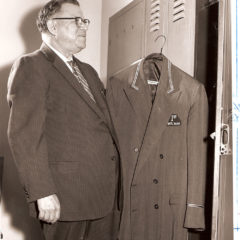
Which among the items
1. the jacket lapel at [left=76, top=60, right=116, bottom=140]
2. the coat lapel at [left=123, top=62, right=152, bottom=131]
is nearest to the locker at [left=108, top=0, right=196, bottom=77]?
the coat lapel at [left=123, top=62, right=152, bottom=131]

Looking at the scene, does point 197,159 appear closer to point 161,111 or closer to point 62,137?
point 161,111

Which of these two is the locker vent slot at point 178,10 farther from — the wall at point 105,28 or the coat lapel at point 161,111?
the wall at point 105,28

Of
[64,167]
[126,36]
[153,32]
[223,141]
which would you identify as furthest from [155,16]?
[64,167]

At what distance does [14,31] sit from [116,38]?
96 centimetres

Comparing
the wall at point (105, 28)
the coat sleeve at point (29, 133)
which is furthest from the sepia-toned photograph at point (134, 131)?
the wall at point (105, 28)

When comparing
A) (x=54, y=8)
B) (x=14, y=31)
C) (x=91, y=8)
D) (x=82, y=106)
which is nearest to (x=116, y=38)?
(x=91, y=8)

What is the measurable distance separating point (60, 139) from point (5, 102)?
1695mm

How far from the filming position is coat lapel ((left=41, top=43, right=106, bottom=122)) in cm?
202

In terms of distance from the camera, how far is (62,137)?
1959 mm

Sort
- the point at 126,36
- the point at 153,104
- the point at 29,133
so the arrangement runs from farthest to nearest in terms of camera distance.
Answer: the point at 126,36, the point at 153,104, the point at 29,133

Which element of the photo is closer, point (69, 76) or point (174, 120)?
point (69, 76)

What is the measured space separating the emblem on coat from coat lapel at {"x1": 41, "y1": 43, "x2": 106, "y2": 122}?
1.45 ft

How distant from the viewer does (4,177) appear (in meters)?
3.42

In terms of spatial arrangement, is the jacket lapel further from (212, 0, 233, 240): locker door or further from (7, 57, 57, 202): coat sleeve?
(212, 0, 233, 240): locker door
